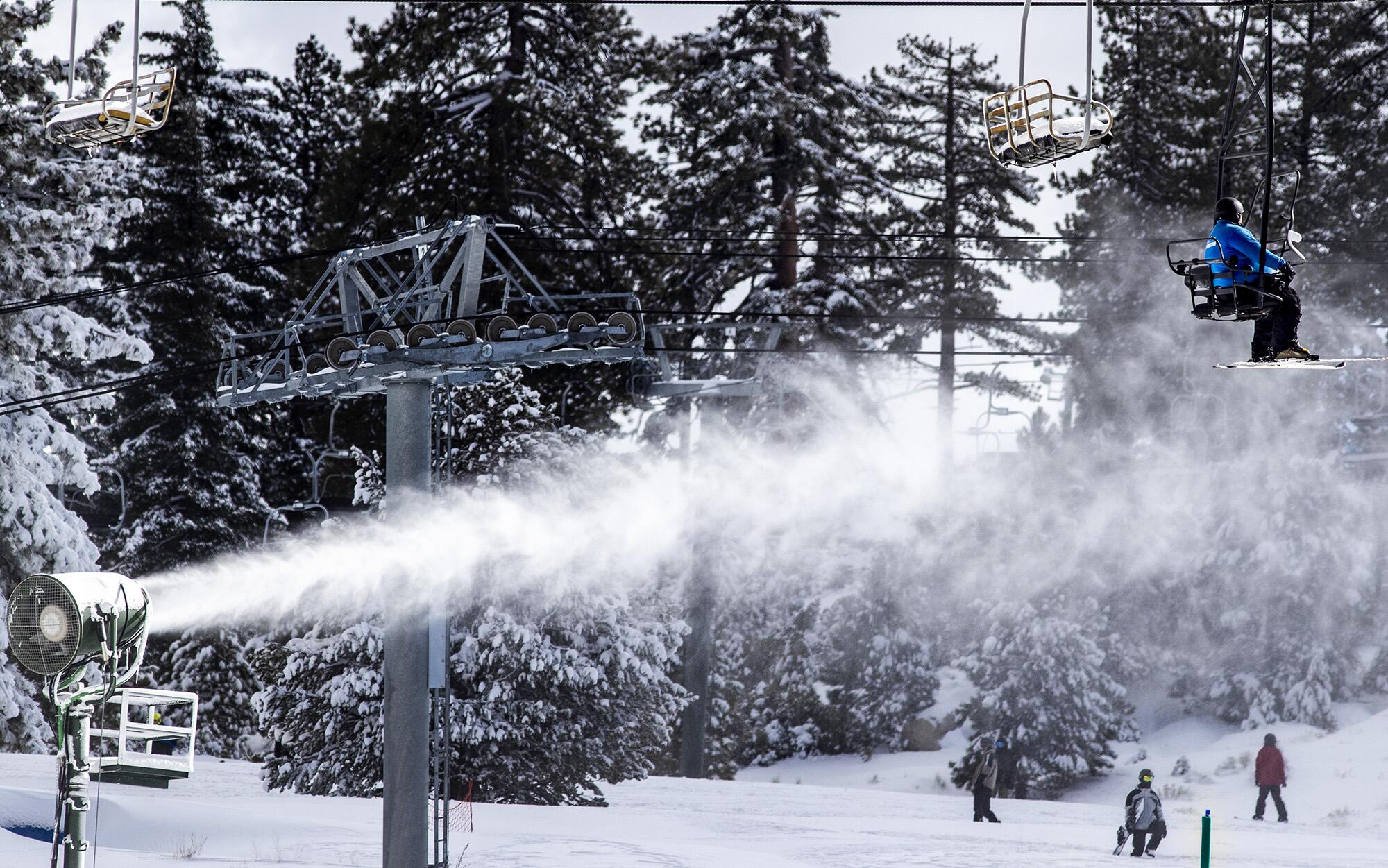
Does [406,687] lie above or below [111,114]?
below

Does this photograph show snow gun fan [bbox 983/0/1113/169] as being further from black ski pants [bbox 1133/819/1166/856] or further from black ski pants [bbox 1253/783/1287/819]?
black ski pants [bbox 1253/783/1287/819]

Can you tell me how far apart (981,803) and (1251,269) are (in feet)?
49.3

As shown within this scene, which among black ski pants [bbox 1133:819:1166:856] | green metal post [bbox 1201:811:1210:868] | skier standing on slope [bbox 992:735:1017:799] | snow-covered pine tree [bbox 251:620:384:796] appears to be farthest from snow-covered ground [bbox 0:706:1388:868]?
skier standing on slope [bbox 992:735:1017:799]

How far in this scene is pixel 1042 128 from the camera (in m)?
12.8

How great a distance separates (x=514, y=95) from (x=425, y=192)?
9.82 ft

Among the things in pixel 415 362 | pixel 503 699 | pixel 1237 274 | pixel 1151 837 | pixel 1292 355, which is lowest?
pixel 1151 837

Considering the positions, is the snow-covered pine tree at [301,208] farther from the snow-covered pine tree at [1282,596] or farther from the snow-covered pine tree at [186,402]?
the snow-covered pine tree at [1282,596]

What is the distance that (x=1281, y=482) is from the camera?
129 feet

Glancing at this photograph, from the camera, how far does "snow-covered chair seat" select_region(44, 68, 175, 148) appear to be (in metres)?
14.4

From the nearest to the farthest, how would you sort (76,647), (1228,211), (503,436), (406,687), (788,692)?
(76,647), (1228,211), (406,687), (503,436), (788,692)

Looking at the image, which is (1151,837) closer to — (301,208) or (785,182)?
(785,182)

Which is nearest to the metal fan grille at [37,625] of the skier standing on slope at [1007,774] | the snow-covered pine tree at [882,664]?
the skier standing on slope at [1007,774]

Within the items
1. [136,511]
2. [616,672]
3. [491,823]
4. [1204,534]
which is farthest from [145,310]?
[1204,534]

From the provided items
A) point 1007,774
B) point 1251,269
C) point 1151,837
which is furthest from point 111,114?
point 1007,774
